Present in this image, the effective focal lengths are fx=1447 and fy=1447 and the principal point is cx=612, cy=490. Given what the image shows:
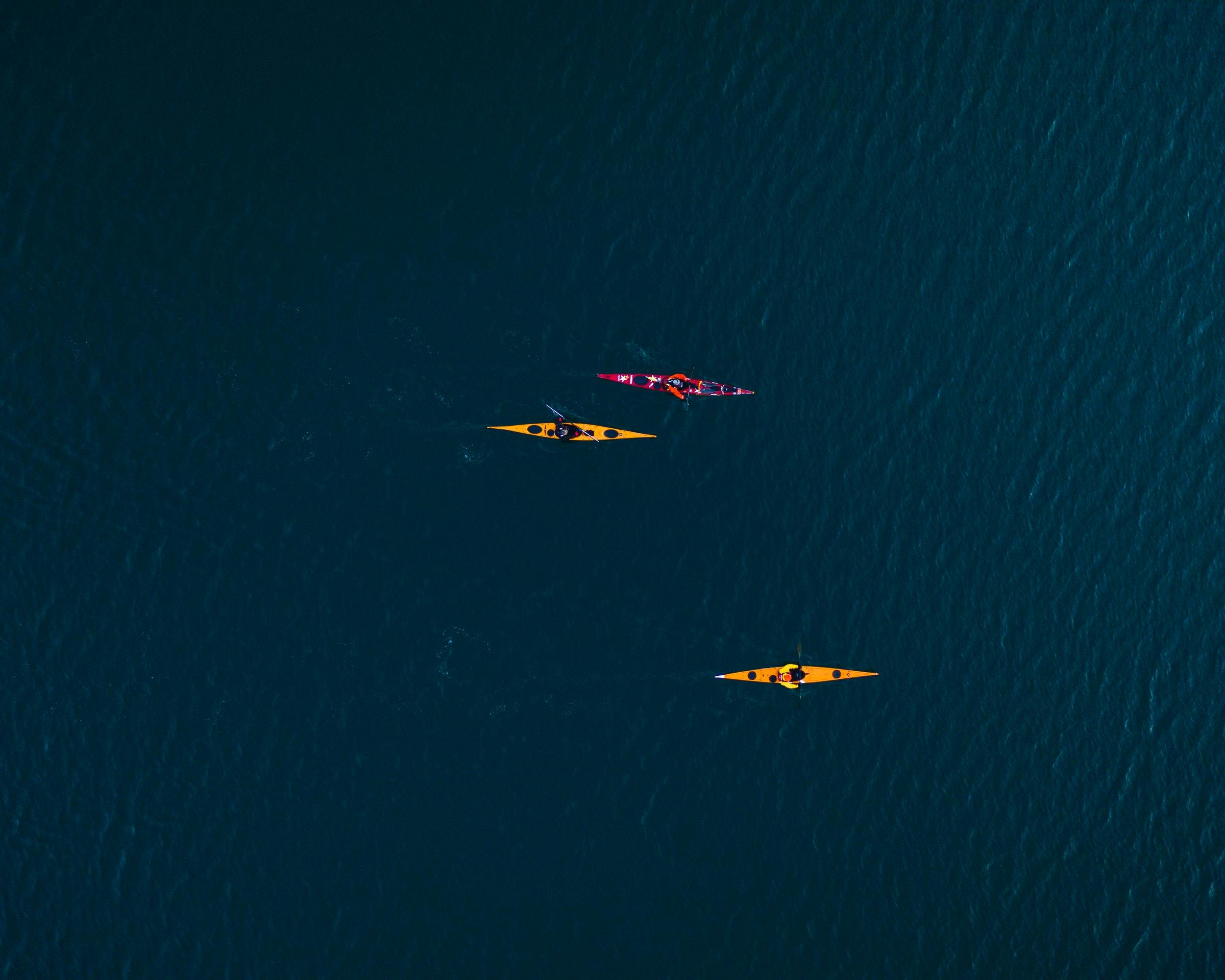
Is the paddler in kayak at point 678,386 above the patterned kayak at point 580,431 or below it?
above

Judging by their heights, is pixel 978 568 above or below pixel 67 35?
below

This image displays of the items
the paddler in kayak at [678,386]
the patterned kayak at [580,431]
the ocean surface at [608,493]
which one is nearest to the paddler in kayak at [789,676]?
the ocean surface at [608,493]

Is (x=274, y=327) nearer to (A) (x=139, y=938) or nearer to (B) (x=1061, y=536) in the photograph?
(A) (x=139, y=938)

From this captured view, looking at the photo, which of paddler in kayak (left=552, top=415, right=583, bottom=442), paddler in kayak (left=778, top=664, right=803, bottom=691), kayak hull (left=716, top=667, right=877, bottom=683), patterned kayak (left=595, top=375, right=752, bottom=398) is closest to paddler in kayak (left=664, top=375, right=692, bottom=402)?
patterned kayak (left=595, top=375, right=752, bottom=398)

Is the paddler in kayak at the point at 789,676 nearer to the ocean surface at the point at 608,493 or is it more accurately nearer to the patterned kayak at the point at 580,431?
the ocean surface at the point at 608,493

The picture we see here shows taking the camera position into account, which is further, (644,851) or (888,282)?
(888,282)

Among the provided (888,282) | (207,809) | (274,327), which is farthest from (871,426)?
(207,809)
